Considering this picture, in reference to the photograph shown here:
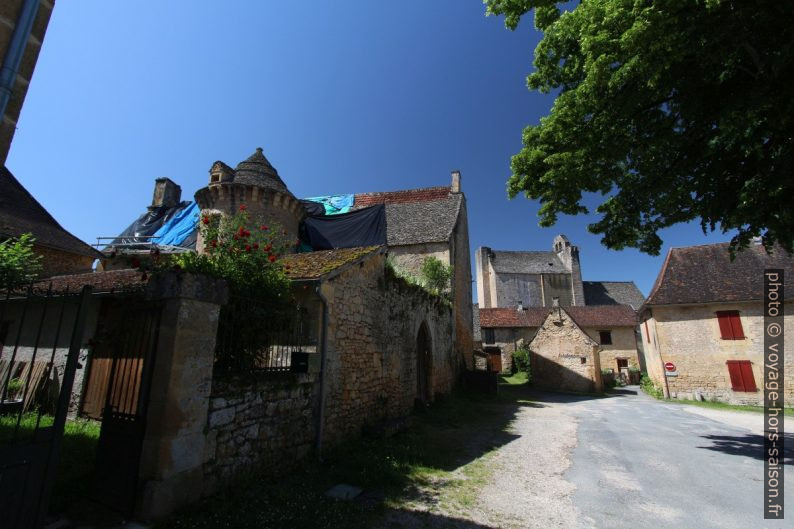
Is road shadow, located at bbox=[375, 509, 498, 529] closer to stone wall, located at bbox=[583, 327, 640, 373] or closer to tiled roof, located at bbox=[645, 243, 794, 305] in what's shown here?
tiled roof, located at bbox=[645, 243, 794, 305]

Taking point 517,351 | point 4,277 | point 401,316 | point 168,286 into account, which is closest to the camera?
point 168,286

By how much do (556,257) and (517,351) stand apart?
26137 mm

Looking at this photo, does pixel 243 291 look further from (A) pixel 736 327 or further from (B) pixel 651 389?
(B) pixel 651 389

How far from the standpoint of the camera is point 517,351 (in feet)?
101

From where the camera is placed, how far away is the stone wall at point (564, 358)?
2181 cm

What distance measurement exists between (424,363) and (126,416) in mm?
9301

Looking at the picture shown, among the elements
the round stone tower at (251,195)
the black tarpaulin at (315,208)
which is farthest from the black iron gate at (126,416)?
the black tarpaulin at (315,208)

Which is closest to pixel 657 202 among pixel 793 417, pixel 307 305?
pixel 307 305

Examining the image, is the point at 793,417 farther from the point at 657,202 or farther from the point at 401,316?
the point at 401,316

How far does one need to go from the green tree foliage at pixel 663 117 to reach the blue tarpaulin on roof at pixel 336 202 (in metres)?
14.6

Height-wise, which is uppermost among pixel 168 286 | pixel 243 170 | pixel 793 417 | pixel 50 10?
pixel 243 170

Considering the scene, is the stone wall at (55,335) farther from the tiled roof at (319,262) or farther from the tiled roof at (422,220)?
the tiled roof at (422,220)

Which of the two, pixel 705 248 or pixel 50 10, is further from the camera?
pixel 705 248

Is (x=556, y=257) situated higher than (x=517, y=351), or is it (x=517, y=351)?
(x=556, y=257)
